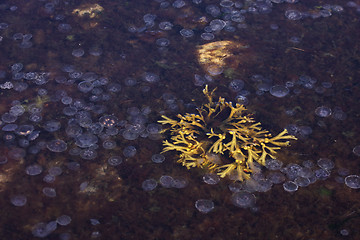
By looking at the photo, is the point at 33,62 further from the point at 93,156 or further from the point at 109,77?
the point at 93,156

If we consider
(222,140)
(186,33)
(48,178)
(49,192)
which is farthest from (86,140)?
(186,33)

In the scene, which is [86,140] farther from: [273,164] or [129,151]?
[273,164]

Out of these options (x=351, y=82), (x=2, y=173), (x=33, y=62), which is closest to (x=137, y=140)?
(x=2, y=173)

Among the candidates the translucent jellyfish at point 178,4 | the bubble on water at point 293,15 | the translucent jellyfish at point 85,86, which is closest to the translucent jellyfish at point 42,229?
the translucent jellyfish at point 85,86

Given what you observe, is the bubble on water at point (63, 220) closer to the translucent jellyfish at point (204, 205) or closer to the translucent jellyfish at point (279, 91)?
the translucent jellyfish at point (204, 205)

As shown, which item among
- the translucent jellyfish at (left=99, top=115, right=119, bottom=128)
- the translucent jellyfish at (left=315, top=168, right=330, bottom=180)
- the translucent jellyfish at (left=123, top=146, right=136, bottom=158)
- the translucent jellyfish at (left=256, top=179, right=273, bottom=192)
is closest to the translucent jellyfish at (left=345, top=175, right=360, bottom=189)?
the translucent jellyfish at (left=315, top=168, right=330, bottom=180)

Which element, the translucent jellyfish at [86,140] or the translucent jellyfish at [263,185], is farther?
the translucent jellyfish at [86,140]
